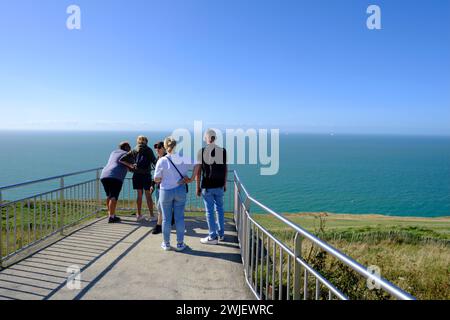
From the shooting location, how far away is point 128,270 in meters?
4.61

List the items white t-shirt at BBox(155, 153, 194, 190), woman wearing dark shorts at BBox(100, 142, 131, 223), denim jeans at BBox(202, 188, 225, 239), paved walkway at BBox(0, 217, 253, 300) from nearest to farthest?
paved walkway at BBox(0, 217, 253, 300), white t-shirt at BBox(155, 153, 194, 190), denim jeans at BBox(202, 188, 225, 239), woman wearing dark shorts at BBox(100, 142, 131, 223)

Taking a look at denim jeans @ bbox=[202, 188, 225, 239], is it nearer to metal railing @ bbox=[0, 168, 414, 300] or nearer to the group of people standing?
the group of people standing

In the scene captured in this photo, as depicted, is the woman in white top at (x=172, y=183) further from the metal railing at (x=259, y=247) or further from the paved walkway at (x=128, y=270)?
the metal railing at (x=259, y=247)

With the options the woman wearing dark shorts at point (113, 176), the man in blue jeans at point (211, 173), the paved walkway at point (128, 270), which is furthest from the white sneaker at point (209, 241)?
the woman wearing dark shorts at point (113, 176)

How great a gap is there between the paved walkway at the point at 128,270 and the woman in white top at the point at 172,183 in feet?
1.66

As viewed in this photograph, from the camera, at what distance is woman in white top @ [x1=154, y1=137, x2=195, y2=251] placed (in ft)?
17.1

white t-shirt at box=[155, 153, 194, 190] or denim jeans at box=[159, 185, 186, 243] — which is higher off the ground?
white t-shirt at box=[155, 153, 194, 190]

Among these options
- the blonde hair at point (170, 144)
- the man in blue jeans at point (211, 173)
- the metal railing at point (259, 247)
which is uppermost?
the blonde hair at point (170, 144)

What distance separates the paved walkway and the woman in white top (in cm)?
50

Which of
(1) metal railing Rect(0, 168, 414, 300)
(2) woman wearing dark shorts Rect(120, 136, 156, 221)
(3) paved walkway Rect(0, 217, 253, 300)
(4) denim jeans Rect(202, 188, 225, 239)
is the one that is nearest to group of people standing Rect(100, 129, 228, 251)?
(4) denim jeans Rect(202, 188, 225, 239)

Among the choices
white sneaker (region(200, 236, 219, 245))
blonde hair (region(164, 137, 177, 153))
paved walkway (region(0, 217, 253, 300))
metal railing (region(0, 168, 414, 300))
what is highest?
blonde hair (region(164, 137, 177, 153))

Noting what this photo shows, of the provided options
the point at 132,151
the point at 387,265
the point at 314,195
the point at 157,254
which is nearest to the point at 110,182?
the point at 132,151

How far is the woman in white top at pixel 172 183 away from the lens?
17.1 feet
